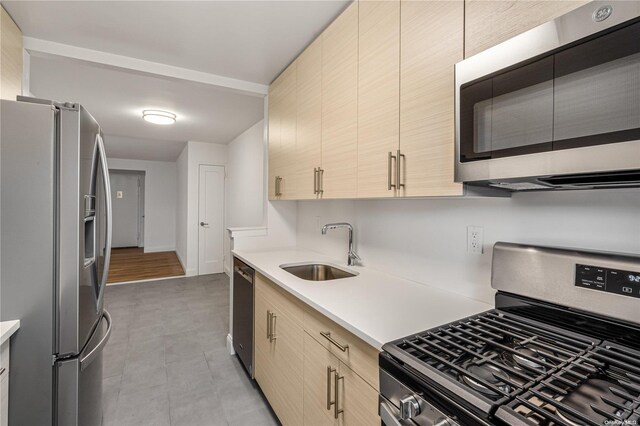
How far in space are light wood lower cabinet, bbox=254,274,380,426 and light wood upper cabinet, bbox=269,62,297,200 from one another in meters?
0.80

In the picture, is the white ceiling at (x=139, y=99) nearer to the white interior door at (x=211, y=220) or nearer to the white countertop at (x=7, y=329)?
the white interior door at (x=211, y=220)

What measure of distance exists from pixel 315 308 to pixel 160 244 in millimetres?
7892

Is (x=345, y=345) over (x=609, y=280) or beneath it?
beneath

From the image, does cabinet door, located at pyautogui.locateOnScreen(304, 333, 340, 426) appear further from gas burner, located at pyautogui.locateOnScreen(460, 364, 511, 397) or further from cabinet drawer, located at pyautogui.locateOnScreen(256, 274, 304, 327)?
gas burner, located at pyautogui.locateOnScreen(460, 364, 511, 397)

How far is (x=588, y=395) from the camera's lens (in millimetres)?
645

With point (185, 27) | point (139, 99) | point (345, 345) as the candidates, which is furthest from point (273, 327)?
point (139, 99)

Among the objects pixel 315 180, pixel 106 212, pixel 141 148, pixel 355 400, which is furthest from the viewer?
pixel 141 148

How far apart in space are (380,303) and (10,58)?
2.39 m

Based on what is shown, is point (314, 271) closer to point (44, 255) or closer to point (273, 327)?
point (273, 327)

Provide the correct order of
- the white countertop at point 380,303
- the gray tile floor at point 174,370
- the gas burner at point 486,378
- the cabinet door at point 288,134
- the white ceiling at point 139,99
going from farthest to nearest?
the white ceiling at point 139,99, the cabinet door at point 288,134, the gray tile floor at point 174,370, the white countertop at point 380,303, the gas burner at point 486,378

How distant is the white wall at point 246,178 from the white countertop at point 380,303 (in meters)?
2.09

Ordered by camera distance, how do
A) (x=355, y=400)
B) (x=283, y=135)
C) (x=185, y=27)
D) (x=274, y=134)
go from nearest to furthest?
(x=355, y=400) → (x=185, y=27) → (x=283, y=135) → (x=274, y=134)

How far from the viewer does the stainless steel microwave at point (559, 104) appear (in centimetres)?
65

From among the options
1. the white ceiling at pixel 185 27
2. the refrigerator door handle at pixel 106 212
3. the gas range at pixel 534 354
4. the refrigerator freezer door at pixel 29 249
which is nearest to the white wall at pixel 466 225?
the gas range at pixel 534 354
